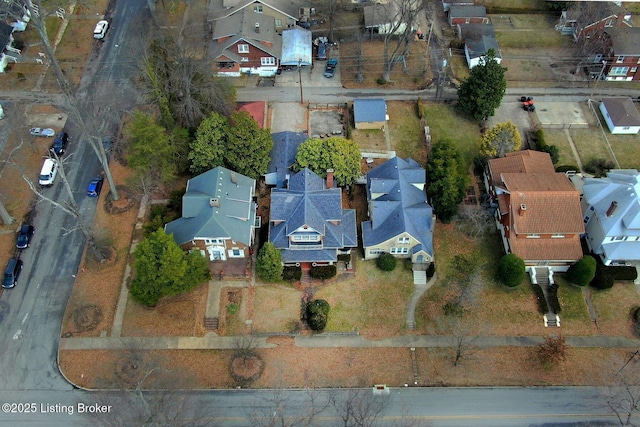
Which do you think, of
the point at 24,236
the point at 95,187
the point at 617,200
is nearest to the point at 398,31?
the point at 617,200

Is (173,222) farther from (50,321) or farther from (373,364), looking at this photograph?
(373,364)

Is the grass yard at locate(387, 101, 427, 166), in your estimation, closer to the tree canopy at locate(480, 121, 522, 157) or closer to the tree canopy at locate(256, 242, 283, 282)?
the tree canopy at locate(480, 121, 522, 157)

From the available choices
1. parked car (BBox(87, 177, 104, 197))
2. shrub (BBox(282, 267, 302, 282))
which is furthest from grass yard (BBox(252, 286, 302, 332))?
parked car (BBox(87, 177, 104, 197))

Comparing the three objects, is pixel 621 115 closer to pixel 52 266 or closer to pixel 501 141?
pixel 501 141

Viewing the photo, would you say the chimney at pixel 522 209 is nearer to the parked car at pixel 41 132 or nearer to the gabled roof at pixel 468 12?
the gabled roof at pixel 468 12

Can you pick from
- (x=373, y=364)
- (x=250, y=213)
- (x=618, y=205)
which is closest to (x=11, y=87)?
(x=250, y=213)
